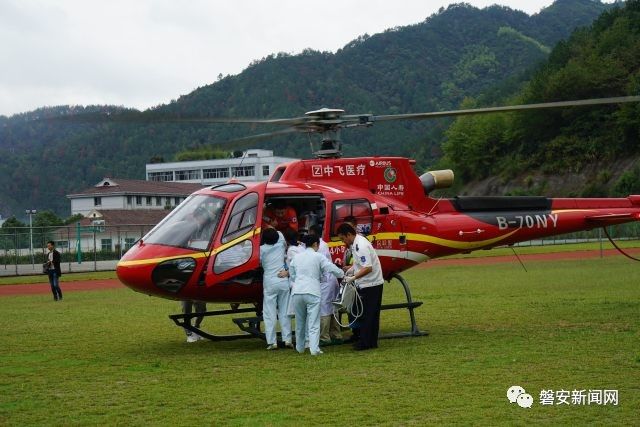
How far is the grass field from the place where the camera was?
843 centimetres

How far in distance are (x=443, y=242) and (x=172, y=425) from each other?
798 centimetres

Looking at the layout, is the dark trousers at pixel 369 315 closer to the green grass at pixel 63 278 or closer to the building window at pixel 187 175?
the green grass at pixel 63 278

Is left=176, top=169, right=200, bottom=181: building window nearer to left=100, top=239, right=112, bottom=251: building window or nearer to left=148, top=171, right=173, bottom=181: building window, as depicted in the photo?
left=148, top=171, right=173, bottom=181: building window

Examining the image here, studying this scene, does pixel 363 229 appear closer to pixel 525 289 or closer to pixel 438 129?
pixel 525 289

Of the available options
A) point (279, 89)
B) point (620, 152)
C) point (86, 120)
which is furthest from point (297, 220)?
point (279, 89)

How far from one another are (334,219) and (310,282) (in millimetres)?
1650

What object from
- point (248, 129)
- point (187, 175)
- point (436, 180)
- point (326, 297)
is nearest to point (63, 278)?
point (436, 180)

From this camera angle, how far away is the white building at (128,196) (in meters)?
89.4

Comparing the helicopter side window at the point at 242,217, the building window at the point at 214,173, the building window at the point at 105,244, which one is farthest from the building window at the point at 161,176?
the helicopter side window at the point at 242,217

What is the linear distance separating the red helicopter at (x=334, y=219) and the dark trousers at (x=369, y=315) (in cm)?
121

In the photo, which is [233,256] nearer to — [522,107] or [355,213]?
[355,213]

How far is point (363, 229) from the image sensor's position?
14.2 metres

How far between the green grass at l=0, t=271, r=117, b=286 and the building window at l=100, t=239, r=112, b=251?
3.21m

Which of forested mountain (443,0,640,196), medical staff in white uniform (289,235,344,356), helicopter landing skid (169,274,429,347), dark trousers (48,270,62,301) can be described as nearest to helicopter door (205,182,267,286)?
medical staff in white uniform (289,235,344,356)
